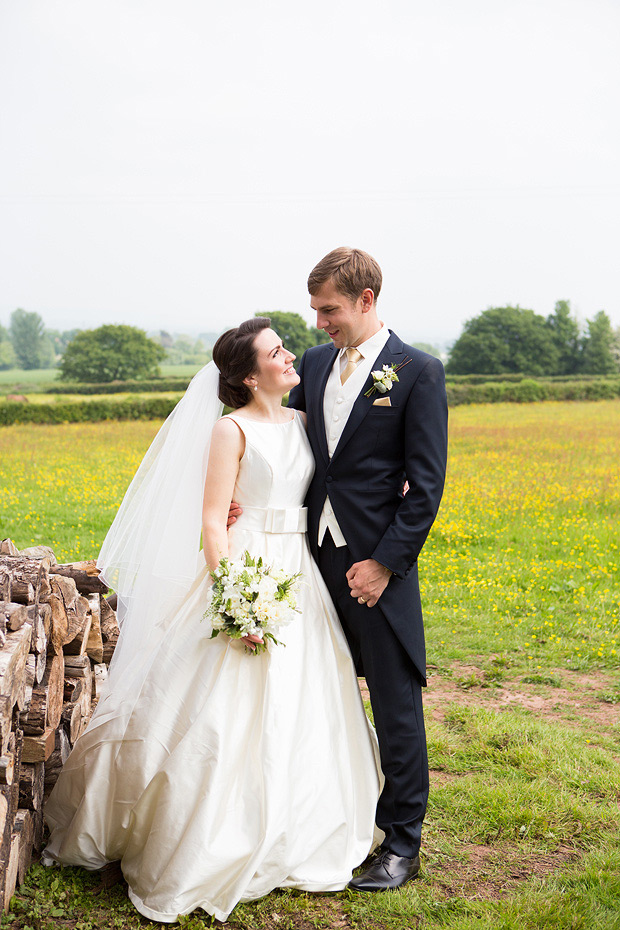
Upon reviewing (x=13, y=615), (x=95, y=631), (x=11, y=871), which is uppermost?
(x=13, y=615)

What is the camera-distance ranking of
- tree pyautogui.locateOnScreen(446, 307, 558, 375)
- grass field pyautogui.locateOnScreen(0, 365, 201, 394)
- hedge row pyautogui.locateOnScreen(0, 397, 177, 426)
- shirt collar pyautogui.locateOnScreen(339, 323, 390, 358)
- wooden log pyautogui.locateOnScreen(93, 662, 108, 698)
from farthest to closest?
1. tree pyautogui.locateOnScreen(446, 307, 558, 375)
2. grass field pyautogui.locateOnScreen(0, 365, 201, 394)
3. hedge row pyautogui.locateOnScreen(0, 397, 177, 426)
4. wooden log pyautogui.locateOnScreen(93, 662, 108, 698)
5. shirt collar pyautogui.locateOnScreen(339, 323, 390, 358)

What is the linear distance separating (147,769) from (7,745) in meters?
0.66

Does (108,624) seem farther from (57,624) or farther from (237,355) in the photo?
(237,355)

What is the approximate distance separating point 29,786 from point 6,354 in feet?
223

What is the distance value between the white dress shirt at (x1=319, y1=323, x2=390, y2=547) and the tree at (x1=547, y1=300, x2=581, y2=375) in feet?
142

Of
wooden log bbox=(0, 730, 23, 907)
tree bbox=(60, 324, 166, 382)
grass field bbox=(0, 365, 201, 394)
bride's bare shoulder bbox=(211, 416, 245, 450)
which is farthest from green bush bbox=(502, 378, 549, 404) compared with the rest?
wooden log bbox=(0, 730, 23, 907)

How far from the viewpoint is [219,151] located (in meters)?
72.2

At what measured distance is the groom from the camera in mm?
3330

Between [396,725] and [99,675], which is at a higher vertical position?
[396,725]

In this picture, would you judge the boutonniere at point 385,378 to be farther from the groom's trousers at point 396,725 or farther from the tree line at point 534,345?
the tree line at point 534,345

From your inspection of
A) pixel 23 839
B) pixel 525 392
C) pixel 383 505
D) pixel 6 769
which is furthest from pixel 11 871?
pixel 525 392

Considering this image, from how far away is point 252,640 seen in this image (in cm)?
330

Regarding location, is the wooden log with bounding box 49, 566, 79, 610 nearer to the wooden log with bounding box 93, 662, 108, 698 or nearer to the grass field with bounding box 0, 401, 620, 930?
the wooden log with bounding box 93, 662, 108, 698

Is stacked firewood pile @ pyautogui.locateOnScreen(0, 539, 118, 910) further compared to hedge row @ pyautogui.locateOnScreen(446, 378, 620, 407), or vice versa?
hedge row @ pyautogui.locateOnScreen(446, 378, 620, 407)
